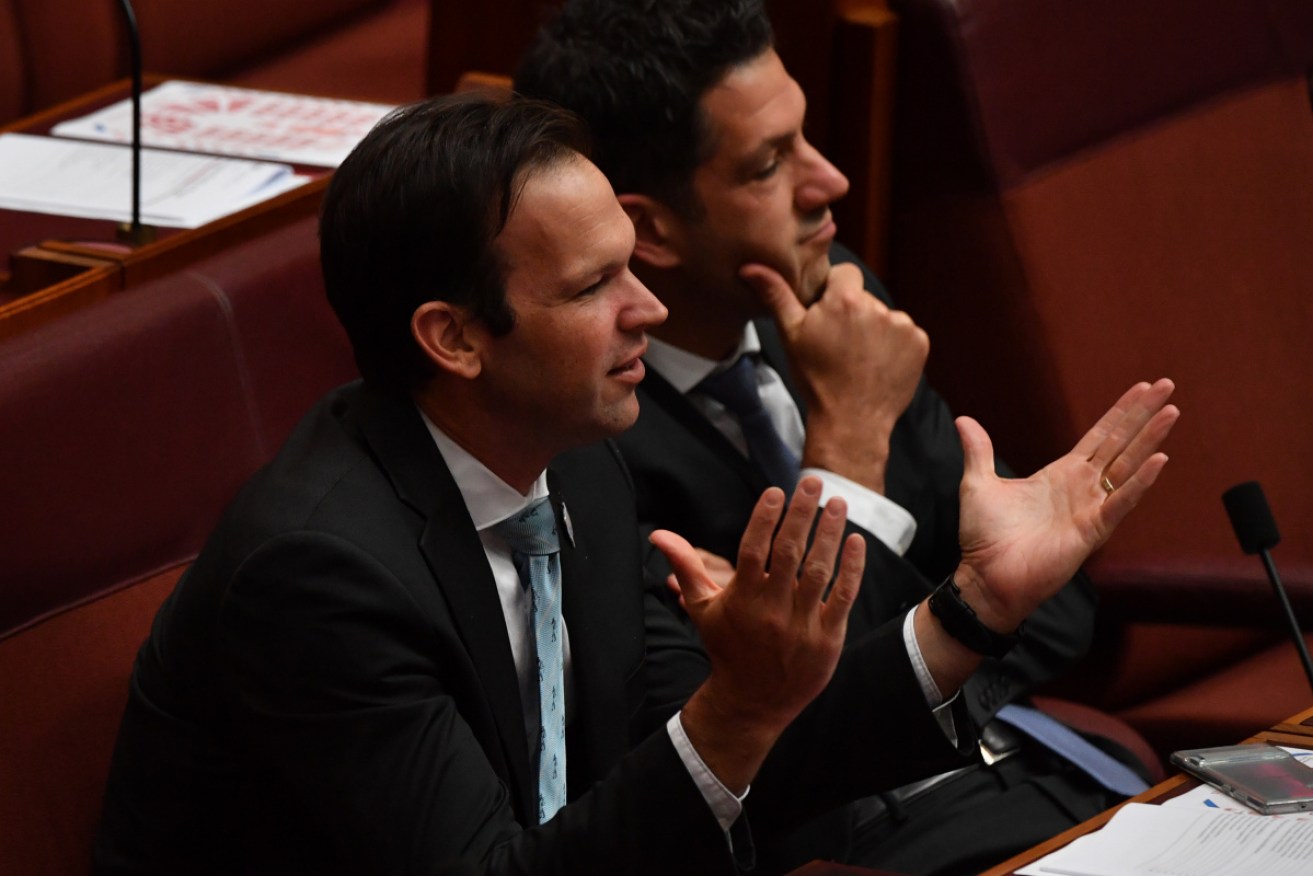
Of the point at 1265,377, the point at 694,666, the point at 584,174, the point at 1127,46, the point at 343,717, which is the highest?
the point at 584,174

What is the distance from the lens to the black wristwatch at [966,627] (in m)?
1.32

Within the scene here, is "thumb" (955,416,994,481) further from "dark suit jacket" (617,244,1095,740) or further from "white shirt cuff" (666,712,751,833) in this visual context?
"white shirt cuff" (666,712,751,833)

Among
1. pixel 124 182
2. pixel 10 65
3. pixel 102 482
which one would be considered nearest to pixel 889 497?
pixel 102 482

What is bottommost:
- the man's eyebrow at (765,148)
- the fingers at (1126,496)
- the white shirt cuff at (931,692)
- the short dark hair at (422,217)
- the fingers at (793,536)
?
the white shirt cuff at (931,692)

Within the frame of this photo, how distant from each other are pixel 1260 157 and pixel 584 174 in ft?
3.99

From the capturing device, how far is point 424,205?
1.27 m

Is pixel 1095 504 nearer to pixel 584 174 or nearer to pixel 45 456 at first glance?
pixel 584 174

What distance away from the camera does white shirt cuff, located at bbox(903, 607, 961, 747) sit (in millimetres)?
1348

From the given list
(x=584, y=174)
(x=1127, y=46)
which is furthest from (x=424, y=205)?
(x=1127, y=46)

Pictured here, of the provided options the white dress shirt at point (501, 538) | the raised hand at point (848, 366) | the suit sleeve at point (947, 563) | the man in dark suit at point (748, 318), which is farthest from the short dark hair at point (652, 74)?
the white dress shirt at point (501, 538)

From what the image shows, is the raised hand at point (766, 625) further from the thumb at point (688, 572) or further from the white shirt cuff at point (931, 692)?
the white shirt cuff at point (931, 692)

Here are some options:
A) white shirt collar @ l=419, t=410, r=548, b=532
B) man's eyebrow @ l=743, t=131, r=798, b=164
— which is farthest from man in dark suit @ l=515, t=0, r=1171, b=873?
white shirt collar @ l=419, t=410, r=548, b=532

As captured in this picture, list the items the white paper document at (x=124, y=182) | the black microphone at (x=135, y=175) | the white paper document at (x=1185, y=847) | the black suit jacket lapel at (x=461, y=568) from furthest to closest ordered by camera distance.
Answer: the white paper document at (x=124, y=182)
the black microphone at (x=135, y=175)
the black suit jacket lapel at (x=461, y=568)
the white paper document at (x=1185, y=847)

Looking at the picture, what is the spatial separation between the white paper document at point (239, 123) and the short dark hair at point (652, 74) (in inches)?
15.9
